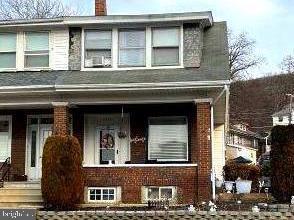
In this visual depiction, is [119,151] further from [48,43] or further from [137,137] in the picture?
[48,43]

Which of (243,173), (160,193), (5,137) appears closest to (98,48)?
(5,137)

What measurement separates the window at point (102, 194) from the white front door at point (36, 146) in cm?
306

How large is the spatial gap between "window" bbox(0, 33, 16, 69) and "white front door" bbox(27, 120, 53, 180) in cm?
234

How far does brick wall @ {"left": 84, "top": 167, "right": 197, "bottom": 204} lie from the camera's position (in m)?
17.4

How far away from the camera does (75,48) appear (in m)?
19.9

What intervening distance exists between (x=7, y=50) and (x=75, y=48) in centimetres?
256

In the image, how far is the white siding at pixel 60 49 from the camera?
1983 cm

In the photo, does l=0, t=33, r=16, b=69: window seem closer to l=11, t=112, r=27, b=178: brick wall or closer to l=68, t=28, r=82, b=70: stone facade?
l=11, t=112, r=27, b=178: brick wall

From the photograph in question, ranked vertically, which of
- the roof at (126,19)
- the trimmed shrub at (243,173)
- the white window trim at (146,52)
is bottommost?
the trimmed shrub at (243,173)

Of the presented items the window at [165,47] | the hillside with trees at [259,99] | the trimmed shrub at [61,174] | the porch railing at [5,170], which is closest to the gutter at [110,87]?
the window at [165,47]

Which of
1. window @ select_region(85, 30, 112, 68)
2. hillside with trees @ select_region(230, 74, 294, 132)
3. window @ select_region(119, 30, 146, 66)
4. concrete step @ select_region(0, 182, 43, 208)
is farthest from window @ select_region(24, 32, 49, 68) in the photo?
hillside with trees @ select_region(230, 74, 294, 132)

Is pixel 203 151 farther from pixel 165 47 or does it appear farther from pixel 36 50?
pixel 36 50

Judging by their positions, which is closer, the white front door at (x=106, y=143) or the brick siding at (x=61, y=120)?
the brick siding at (x=61, y=120)

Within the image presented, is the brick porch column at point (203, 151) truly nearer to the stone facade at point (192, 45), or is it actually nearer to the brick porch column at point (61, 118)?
the stone facade at point (192, 45)
